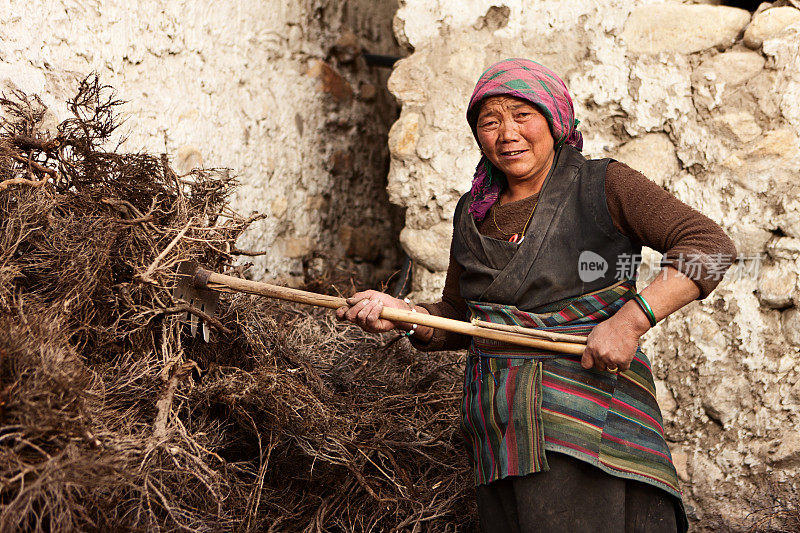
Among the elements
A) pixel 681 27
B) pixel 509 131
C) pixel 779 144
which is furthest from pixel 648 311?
pixel 681 27

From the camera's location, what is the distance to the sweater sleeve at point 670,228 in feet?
5.52

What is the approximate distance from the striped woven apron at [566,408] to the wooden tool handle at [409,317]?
0.17 feet

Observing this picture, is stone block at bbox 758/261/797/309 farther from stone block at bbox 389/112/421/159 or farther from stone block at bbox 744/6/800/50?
stone block at bbox 389/112/421/159

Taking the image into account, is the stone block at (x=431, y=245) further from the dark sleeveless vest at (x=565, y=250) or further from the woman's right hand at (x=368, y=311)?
the dark sleeveless vest at (x=565, y=250)

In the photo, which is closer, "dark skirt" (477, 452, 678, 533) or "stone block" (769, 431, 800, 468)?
"dark skirt" (477, 452, 678, 533)

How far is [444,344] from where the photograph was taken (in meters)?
2.25

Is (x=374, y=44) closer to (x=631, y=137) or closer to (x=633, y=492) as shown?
(x=631, y=137)

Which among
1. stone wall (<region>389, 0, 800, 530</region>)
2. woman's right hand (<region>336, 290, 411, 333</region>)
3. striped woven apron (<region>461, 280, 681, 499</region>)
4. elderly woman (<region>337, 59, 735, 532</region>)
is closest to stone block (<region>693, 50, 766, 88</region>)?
stone wall (<region>389, 0, 800, 530</region>)

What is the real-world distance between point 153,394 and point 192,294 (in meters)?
0.33

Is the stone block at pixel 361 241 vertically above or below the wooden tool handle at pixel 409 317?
above

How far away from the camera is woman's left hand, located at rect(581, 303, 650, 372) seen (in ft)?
5.72

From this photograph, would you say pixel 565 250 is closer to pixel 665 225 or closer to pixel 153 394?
pixel 665 225

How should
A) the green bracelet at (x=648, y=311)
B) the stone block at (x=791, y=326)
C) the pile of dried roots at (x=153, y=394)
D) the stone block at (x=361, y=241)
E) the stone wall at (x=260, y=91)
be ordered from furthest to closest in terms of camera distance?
1. the stone block at (x=361, y=241)
2. the stone block at (x=791, y=326)
3. the stone wall at (x=260, y=91)
4. the green bracelet at (x=648, y=311)
5. the pile of dried roots at (x=153, y=394)
